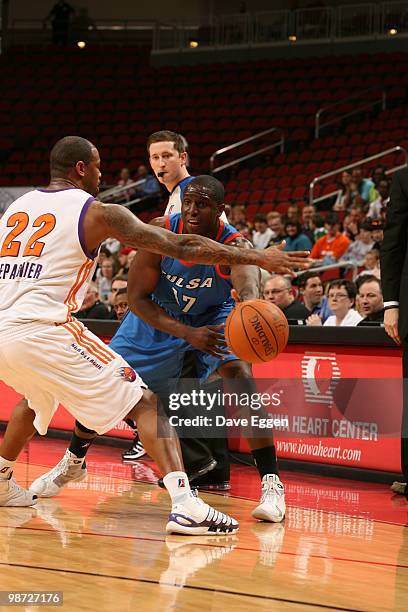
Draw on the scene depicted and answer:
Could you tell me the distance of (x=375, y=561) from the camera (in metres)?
3.72

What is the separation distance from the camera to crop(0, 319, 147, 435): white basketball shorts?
4016 mm

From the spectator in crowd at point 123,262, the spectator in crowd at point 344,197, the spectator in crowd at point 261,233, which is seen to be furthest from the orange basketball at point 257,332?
the spectator in crowd at point 344,197

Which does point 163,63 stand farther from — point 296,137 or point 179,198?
point 179,198

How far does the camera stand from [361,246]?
35.2 ft

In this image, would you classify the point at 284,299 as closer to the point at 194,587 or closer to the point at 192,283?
the point at 192,283

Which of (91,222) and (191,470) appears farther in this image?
(191,470)

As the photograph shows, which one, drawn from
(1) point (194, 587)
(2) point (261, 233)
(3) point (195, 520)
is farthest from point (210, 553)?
(2) point (261, 233)

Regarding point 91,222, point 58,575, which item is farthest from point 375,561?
point 91,222

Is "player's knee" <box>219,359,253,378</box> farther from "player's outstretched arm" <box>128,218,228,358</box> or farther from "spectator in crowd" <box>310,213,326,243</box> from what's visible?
"spectator in crowd" <box>310,213,326,243</box>

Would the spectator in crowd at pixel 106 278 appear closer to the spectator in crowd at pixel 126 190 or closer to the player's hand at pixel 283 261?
the spectator in crowd at pixel 126 190

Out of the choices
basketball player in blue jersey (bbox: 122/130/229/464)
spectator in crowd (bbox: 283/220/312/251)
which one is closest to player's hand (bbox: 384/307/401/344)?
basketball player in blue jersey (bbox: 122/130/229/464)

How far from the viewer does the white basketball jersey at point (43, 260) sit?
4059 millimetres

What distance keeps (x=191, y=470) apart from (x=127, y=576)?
2.42 meters

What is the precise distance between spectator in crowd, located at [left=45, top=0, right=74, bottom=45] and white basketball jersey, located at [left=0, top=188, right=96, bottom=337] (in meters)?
20.9
